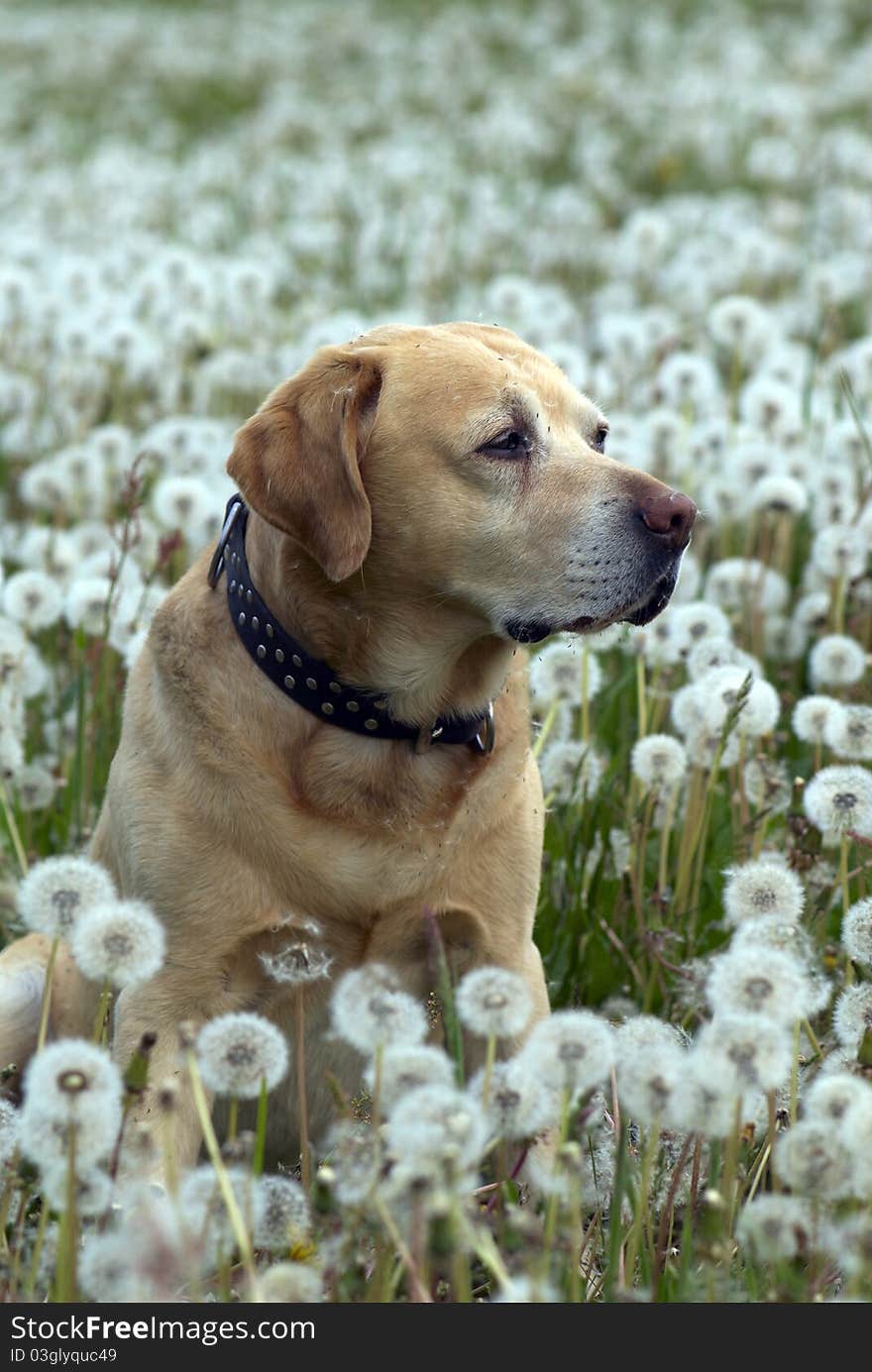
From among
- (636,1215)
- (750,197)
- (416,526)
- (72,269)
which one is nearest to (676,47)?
(750,197)

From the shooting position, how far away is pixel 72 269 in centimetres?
839

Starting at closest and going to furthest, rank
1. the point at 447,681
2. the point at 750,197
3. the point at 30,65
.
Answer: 1. the point at 447,681
2. the point at 750,197
3. the point at 30,65

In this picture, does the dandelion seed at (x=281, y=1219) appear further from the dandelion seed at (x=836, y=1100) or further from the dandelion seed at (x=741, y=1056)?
the dandelion seed at (x=836, y=1100)

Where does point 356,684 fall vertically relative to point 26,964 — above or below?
above

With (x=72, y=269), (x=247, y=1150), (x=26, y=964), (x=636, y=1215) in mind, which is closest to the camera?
(x=247, y=1150)

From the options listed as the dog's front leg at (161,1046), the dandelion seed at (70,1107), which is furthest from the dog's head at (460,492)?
the dandelion seed at (70,1107)

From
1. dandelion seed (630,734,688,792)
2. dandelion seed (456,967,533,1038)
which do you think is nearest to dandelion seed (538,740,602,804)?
dandelion seed (630,734,688,792)

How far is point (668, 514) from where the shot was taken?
3518 mm

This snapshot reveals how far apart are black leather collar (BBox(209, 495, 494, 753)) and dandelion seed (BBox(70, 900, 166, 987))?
97 centimetres

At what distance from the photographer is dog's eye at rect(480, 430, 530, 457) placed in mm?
3598

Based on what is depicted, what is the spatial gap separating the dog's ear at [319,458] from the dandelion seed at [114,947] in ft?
3.25

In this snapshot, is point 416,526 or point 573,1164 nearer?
point 573,1164

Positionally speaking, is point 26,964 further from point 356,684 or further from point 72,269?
point 72,269

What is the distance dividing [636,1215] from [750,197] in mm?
9834
